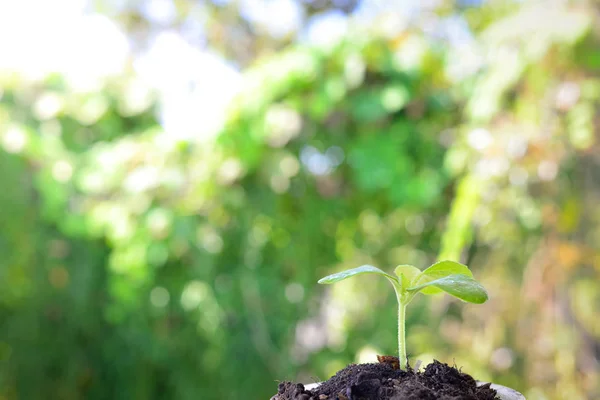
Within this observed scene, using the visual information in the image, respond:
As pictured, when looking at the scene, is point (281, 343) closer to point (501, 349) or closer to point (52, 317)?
point (501, 349)

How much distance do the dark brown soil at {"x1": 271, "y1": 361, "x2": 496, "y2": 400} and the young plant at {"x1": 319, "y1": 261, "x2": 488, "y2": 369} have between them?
0.15ft

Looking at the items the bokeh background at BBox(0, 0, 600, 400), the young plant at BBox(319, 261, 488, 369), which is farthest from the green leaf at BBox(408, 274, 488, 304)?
the bokeh background at BBox(0, 0, 600, 400)

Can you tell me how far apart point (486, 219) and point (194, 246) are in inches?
38.6

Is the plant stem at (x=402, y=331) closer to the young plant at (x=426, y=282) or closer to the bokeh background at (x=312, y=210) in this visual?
the young plant at (x=426, y=282)

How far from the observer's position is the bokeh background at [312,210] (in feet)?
4.88

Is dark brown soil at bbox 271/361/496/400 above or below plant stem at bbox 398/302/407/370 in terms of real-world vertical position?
below

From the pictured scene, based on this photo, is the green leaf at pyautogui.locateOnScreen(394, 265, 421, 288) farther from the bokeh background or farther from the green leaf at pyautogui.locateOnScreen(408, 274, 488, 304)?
the bokeh background

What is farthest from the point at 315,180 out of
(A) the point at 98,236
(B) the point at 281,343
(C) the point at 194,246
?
(A) the point at 98,236

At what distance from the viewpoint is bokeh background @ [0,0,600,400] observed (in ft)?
4.88

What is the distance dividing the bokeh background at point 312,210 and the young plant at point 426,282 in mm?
805

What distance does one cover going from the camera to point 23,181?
2527mm

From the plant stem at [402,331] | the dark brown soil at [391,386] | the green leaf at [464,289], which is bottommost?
the dark brown soil at [391,386]

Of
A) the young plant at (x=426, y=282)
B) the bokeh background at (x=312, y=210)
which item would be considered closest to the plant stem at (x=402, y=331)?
the young plant at (x=426, y=282)

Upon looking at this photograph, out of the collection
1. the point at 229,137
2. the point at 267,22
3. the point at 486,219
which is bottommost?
the point at 486,219
